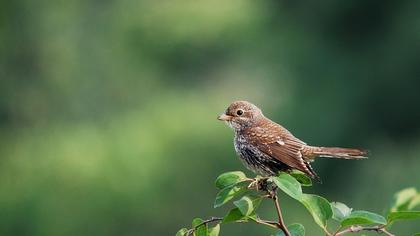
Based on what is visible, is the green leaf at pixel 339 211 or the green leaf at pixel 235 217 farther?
the green leaf at pixel 339 211

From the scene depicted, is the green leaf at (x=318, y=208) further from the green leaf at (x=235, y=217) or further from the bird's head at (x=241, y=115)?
the bird's head at (x=241, y=115)

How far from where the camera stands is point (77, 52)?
25.8 metres

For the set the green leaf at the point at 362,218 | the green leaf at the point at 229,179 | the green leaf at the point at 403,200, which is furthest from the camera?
the green leaf at the point at 403,200

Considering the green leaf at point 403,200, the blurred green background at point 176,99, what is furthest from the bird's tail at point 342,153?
the blurred green background at point 176,99

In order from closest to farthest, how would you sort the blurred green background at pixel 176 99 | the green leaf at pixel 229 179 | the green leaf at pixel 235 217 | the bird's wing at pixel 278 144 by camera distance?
the green leaf at pixel 235 217 < the green leaf at pixel 229 179 < the bird's wing at pixel 278 144 < the blurred green background at pixel 176 99

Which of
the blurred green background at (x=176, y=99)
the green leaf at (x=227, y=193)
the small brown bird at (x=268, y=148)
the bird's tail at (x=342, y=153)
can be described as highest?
the blurred green background at (x=176, y=99)

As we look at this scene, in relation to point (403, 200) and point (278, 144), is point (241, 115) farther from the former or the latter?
point (403, 200)

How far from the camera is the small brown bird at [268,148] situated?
5.03 metres

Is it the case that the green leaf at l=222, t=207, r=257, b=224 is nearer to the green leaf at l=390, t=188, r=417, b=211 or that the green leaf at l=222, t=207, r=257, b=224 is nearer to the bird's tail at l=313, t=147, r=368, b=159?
the green leaf at l=390, t=188, r=417, b=211

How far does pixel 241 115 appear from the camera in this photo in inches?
219

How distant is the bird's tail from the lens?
4961 millimetres

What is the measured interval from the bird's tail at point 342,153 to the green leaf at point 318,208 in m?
1.29

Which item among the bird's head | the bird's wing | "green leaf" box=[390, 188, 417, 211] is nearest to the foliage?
"green leaf" box=[390, 188, 417, 211]

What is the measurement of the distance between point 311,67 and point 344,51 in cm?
107
